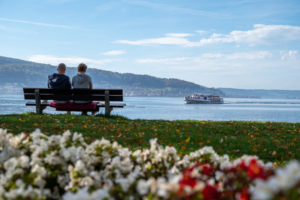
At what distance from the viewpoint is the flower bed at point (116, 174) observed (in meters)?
1.90

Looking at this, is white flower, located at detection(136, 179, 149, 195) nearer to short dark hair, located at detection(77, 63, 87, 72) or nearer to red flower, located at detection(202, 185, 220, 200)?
red flower, located at detection(202, 185, 220, 200)

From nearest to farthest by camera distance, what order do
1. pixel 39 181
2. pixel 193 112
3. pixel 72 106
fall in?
1. pixel 39 181
2. pixel 72 106
3. pixel 193 112

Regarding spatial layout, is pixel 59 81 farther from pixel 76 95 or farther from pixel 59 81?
pixel 76 95

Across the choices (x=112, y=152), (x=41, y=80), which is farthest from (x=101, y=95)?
(x=41, y=80)

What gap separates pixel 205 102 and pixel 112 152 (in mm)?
109163

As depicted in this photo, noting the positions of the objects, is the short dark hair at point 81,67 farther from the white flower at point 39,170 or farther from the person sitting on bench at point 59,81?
the white flower at point 39,170

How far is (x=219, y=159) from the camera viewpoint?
128 inches

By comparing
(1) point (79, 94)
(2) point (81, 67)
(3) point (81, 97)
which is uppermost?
(2) point (81, 67)

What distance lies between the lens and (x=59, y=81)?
36.5 ft

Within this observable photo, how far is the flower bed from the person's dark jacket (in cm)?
801

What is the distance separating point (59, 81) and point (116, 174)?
9025 mm

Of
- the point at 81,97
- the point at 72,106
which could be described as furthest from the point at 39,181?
the point at 72,106

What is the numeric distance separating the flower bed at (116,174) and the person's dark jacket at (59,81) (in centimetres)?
801

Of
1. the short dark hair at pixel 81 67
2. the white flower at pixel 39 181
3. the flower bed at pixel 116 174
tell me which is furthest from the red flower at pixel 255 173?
the short dark hair at pixel 81 67
